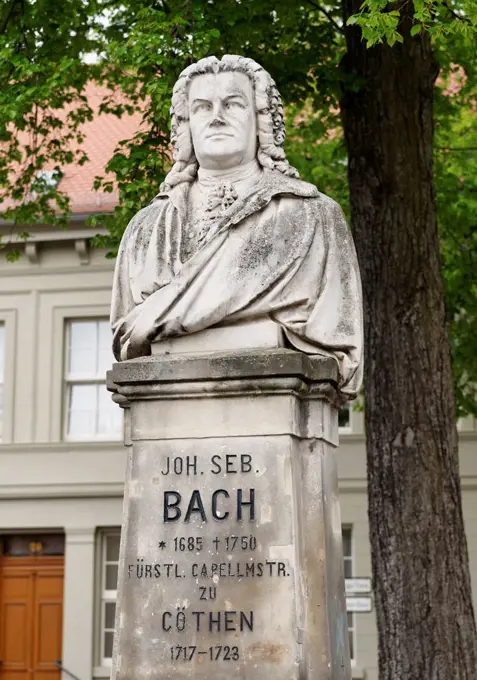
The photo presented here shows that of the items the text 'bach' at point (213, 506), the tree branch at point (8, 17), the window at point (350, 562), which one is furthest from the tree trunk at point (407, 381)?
the window at point (350, 562)

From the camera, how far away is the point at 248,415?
6.48 m

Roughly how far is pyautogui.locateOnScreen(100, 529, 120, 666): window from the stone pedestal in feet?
56.5

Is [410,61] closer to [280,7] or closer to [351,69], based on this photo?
[351,69]

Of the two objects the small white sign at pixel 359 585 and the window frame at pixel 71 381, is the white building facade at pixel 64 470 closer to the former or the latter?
the window frame at pixel 71 381

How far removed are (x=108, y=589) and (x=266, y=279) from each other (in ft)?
58.5

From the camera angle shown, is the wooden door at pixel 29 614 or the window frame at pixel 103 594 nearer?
the window frame at pixel 103 594

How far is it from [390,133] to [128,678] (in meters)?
8.04

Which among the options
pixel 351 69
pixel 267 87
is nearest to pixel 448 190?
pixel 351 69

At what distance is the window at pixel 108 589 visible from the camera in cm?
2352

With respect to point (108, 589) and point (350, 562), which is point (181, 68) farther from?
point (108, 589)

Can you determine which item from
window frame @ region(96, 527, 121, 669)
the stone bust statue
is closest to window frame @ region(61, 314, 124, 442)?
window frame @ region(96, 527, 121, 669)

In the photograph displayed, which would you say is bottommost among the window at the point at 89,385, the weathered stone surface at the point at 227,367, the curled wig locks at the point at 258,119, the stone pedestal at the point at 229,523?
the stone pedestal at the point at 229,523

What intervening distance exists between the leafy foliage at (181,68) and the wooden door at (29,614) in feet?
31.1

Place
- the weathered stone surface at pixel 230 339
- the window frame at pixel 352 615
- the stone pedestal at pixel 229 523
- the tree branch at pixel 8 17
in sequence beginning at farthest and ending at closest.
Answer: the window frame at pixel 352 615 → the tree branch at pixel 8 17 → the weathered stone surface at pixel 230 339 → the stone pedestal at pixel 229 523
